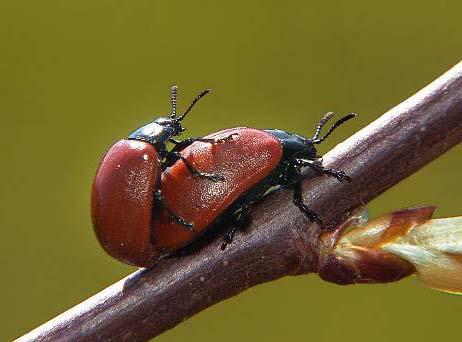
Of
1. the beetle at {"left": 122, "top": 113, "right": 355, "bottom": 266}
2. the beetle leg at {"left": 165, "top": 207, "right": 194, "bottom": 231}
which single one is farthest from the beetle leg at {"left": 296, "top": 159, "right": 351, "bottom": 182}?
the beetle leg at {"left": 165, "top": 207, "right": 194, "bottom": 231}

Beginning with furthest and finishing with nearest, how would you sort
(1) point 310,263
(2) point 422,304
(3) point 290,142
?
1. (2) point 422,304
2. (3) point 290,142
3. (1) point 310,263

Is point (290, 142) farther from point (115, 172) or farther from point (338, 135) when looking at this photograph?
point (338, 135)

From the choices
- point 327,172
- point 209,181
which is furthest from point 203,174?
point 327,172

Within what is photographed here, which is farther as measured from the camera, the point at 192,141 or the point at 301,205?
the point at 192,141

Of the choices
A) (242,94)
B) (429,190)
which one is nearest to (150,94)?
(242,94)

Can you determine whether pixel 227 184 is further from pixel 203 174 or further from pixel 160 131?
pixel 160 131

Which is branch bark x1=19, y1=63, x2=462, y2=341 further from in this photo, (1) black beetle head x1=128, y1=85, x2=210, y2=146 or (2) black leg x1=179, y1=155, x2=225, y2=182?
(1) black beetle head x1=128, y1=85, x2=210, y2=146
